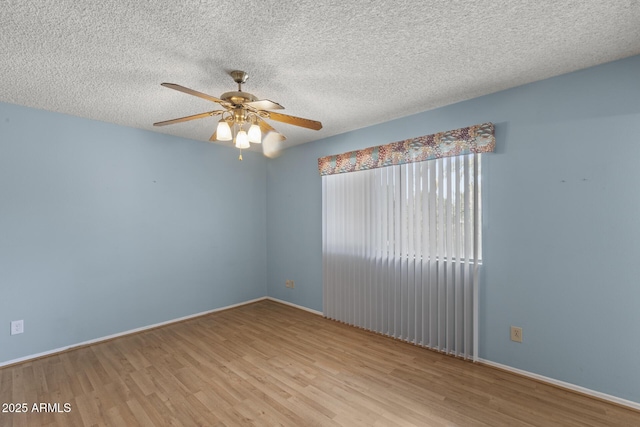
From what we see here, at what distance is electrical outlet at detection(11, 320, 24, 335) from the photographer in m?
2.63

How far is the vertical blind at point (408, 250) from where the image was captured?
2.64m

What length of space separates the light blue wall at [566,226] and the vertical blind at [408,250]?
6.4 inches

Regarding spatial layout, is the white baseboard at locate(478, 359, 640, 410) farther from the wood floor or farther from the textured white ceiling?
the textured white ceiling

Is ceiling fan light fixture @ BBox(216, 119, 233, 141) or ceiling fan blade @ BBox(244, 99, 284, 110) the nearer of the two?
ceiling fan blade @ BBox(244, 99, 284, 110)

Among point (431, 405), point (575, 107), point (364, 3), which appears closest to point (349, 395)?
point (431, 405)

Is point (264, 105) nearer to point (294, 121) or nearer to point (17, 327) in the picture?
point (294, 121)

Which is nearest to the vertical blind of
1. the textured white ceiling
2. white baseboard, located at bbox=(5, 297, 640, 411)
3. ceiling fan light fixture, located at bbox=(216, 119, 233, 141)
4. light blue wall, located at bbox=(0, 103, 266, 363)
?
white baseboard, located at bbox=(5, 297, 640, 411)

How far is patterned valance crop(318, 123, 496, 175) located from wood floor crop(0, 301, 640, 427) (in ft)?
6.26

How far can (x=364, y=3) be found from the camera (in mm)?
1445

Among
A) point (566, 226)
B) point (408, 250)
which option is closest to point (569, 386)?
point (566, 226)

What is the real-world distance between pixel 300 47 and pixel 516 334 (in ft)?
9.03

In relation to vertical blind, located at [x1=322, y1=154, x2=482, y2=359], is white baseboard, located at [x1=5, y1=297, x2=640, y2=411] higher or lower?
lower

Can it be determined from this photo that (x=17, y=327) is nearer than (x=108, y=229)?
Yes

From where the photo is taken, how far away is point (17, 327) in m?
2.65
